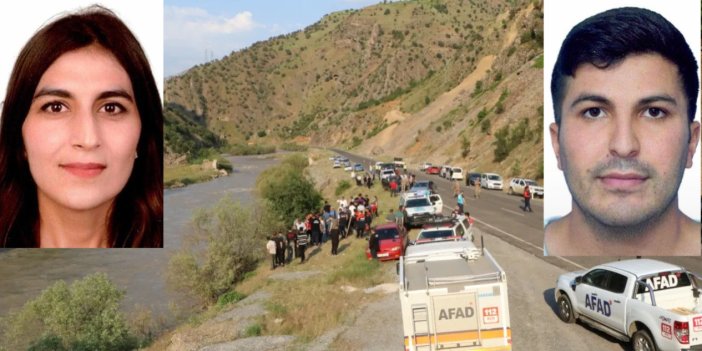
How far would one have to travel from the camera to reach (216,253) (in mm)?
29594

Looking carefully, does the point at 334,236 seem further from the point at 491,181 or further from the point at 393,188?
the point at 491,181

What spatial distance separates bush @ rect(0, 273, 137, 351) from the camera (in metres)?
21.9

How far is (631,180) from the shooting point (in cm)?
1948

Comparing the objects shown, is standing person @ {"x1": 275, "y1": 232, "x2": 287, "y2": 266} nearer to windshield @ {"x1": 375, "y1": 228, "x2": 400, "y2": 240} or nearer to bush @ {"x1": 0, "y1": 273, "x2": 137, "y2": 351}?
windshield @ {"x1": 375, "y1": 228, "x2": 400, "y2": 240}

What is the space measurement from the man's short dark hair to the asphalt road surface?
5.26 meters

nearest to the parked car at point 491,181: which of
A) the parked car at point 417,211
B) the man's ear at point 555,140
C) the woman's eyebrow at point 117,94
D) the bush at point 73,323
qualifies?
the parked car at point 417,211

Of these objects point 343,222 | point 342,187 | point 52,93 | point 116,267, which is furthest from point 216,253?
point 342,187

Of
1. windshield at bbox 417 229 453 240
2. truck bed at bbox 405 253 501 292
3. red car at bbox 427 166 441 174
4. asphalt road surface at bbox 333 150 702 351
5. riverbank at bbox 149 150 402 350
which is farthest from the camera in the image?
red car at bbox 427 166 441 174

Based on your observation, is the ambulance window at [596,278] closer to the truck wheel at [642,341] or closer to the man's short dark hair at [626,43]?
the truck wheel at [642,341]

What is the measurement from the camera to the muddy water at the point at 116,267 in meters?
32.5

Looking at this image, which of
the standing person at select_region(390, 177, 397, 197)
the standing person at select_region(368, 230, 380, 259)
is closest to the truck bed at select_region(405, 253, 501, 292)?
the standing person at select_region(368, 230, 380, 259)

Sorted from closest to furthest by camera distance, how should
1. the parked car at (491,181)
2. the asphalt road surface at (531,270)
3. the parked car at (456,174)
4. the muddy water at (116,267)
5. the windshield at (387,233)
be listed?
the asphalt road surface at (531,270)
the windshield at (387,233)
the muddy water at (116,267)
the parked car at (491,181)
the parked car at (456,174)

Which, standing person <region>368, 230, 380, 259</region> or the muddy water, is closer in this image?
standing person <region>368, 230, 380, 259</region>

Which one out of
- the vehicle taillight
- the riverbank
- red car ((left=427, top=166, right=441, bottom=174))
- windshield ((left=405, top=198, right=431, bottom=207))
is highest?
red car ((left=427, top=166, right=441, bottom=174))
